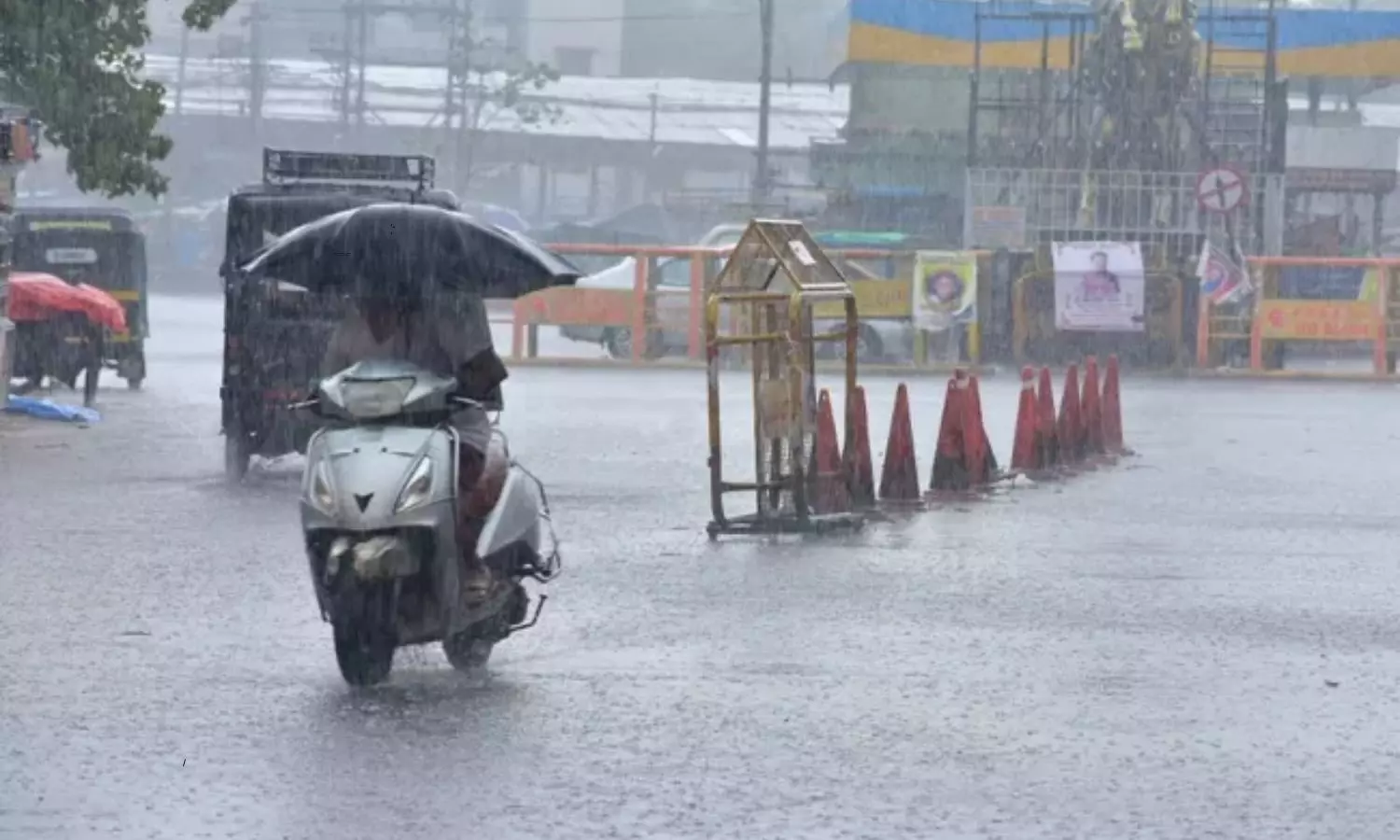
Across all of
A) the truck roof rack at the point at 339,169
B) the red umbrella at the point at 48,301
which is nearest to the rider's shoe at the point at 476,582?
the truck roof rack at the point at 339,169

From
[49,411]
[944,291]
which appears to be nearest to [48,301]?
[49,411]

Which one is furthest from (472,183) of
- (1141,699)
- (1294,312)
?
(1141,699)

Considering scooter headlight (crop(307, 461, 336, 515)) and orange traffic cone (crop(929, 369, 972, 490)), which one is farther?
orange traffic cone (crop(929, 369, 972, 490))

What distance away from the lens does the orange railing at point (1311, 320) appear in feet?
118

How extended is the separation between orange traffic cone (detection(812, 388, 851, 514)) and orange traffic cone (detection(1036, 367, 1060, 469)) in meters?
3.77

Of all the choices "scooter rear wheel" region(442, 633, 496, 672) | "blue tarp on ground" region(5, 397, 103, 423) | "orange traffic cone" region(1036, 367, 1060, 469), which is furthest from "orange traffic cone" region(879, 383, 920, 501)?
"blue tarp on ground" region(5, 397, 103, 423)

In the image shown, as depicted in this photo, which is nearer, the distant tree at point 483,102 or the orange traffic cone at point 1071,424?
the orange traffic cone at point 1071,424

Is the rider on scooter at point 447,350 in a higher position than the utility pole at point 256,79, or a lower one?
lower

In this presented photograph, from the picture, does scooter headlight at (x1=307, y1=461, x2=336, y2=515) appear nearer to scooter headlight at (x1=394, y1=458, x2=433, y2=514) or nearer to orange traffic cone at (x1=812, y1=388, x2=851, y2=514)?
scooter headlight at (x1=394, y1=458, x2=433, y2=514)

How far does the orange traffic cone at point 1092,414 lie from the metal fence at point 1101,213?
1732 centimetres

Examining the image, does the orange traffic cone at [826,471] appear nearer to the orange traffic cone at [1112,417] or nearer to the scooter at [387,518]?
the scooter at [387,518]

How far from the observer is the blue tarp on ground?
24.2m

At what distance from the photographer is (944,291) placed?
36.0 metres

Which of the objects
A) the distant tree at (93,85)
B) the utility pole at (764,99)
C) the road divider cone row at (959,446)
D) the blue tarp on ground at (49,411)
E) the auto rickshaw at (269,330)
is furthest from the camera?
the utility pole at (764,99)
